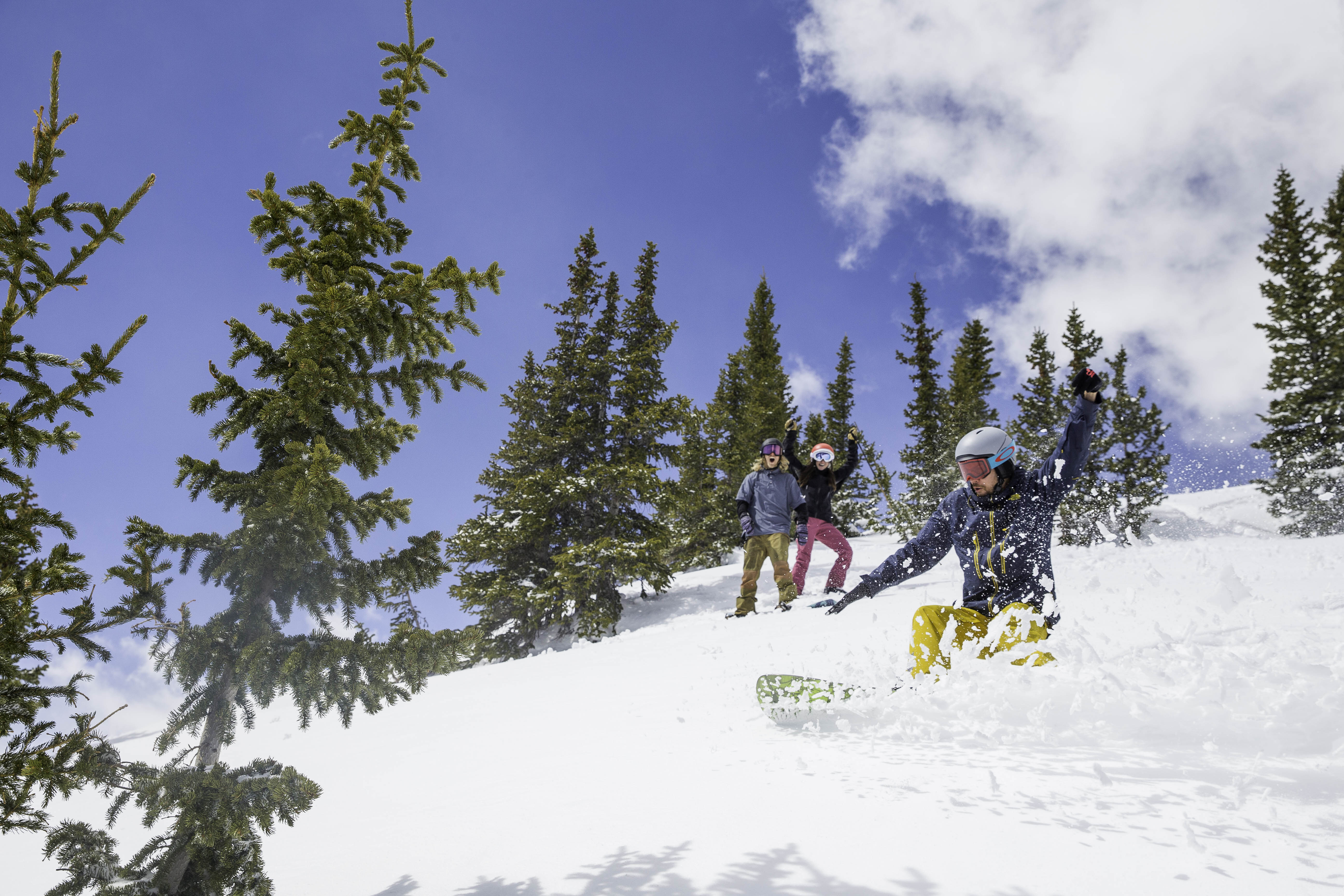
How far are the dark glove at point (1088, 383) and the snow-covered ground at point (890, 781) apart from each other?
65.1 inches

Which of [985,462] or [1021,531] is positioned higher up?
[985,462]

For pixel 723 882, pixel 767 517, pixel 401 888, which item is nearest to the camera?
pixel 723 882

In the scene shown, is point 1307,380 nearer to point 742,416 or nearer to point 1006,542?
point 742,416

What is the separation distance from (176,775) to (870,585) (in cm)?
454

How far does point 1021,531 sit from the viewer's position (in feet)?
14.4

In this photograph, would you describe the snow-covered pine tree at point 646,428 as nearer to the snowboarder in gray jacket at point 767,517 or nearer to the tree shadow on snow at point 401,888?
the snowboarder in gray jacket at point 767,517

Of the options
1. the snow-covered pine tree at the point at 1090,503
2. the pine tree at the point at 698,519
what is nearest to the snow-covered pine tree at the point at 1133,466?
the snow-covered pine tree at the point at 1090,503

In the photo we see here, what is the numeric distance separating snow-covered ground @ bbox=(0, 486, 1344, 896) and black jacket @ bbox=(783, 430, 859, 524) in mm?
5572

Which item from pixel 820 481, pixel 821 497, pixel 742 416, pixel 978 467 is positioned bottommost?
pixel 978 467

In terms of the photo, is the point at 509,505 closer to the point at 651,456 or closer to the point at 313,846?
the point at 651,456

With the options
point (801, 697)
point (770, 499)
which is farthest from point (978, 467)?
point (770, 499)

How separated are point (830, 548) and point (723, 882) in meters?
9.64

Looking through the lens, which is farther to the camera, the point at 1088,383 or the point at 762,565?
the point at 762,565

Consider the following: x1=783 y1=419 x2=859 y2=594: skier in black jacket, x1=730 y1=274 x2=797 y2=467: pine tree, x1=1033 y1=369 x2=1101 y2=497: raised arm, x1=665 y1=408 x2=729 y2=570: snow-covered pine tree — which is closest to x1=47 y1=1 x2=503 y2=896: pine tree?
x1=1033 y1=369 x2=1101 y2=497: raised arm
